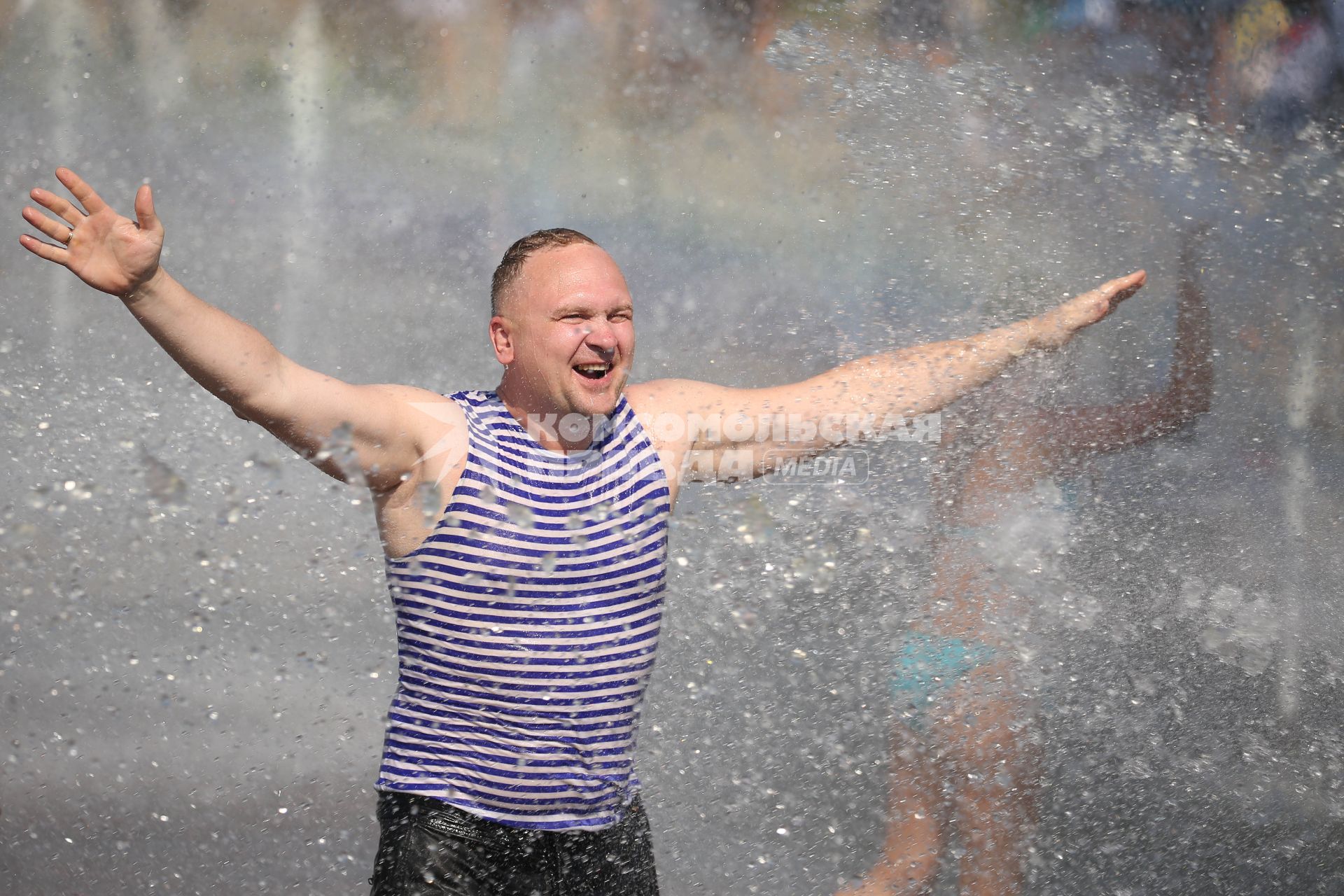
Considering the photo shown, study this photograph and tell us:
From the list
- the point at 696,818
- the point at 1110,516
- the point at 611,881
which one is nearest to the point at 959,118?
the point at 1110,516

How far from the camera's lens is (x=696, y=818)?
4.48 meters

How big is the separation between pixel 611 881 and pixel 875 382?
113 cm

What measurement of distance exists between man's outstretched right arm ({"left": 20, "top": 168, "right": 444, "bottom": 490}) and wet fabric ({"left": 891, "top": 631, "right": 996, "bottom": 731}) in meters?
2.08

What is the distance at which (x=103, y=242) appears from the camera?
6.18 ft

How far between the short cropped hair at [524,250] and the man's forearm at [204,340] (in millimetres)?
523

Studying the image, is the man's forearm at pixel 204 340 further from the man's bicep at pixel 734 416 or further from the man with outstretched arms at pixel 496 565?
the man's bicep at pixel 734 416

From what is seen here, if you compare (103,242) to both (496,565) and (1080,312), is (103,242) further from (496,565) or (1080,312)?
(1080,312)

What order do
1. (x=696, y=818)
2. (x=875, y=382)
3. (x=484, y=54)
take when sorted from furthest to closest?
1. (x=484, y=54)
2. (x=696, y=818)
3. (x=875, y=382)

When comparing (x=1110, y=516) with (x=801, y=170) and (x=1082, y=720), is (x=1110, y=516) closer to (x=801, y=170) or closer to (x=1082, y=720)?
(x=1082, y=720)

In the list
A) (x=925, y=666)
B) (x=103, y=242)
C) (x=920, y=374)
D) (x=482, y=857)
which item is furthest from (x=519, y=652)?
(x=925, y=666)

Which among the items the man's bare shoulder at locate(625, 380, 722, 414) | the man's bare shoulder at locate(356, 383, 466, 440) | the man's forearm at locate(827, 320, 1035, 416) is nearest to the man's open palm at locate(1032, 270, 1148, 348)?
the man's forearm at locate(827, 320, 1035, 416)

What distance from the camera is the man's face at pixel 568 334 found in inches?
86.7

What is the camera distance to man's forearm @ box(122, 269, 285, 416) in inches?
74.1

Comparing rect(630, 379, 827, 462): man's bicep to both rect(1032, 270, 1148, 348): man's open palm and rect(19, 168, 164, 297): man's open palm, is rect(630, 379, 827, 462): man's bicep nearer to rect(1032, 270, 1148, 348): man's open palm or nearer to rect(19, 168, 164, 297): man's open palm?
rect(1032, 270, 1148, 348): man's open palm
